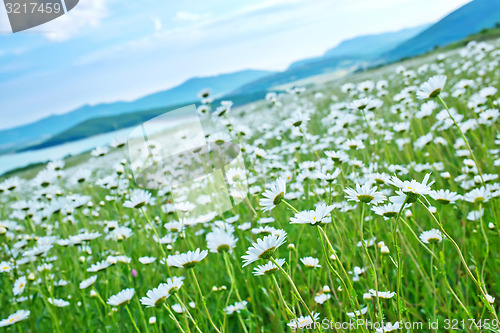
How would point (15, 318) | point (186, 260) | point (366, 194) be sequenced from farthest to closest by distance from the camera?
point (15, 318) → point (186, 260) → point (366, 194)

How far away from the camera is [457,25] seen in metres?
158

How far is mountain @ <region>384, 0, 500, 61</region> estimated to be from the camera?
150250 millimetres

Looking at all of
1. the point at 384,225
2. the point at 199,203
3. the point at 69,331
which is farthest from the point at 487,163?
the point at 69,331

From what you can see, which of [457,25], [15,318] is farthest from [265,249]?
[457,25]

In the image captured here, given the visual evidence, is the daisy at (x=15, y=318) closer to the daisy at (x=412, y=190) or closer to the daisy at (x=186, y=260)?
the daisy at (x=186, y=260)

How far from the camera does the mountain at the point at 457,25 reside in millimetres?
150250

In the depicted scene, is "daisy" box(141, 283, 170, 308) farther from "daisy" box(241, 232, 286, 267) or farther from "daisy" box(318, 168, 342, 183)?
"daisy" box(318, 168, 342, 183)

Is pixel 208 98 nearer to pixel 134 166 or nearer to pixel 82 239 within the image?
pixel 134 166

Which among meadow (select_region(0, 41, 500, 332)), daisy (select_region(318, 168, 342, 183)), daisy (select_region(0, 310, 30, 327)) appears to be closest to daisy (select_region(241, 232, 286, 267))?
meadow (select_region(0, 41, 500, 332))

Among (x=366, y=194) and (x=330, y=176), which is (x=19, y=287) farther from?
(x=366, y=194)

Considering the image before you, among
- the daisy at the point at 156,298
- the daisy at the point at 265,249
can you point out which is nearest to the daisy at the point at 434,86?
the daisy at the point at 265,249

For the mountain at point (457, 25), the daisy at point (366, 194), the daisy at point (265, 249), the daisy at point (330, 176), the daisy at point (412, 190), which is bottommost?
the daisy at point (265, 249)

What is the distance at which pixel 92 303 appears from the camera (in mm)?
3049

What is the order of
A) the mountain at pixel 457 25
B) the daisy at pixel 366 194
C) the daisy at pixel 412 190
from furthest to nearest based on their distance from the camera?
the mountain at pixel 457 25
the daisy at pixel 366 194
the daisy at pixel 412 190
